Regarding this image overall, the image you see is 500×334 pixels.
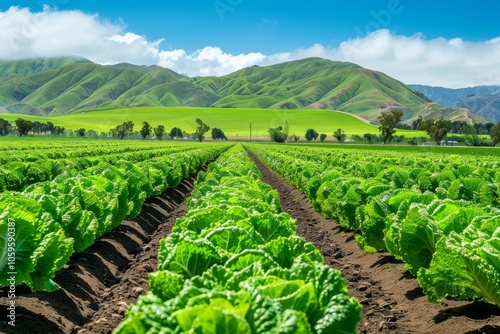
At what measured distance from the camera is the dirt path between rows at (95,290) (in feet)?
18.7

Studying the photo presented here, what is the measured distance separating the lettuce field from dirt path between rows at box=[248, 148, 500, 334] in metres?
0.02

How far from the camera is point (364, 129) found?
585 ft

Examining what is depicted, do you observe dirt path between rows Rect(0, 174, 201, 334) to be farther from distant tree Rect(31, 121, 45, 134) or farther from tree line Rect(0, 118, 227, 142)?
distant tree Rect(31, 121, 45, 134)

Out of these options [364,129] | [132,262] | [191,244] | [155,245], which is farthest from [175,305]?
[364,129]

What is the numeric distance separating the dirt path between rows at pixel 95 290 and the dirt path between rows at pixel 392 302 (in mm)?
3134

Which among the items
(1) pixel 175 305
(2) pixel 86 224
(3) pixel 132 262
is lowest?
(3) pixel 132 262

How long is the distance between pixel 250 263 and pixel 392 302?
4.22m

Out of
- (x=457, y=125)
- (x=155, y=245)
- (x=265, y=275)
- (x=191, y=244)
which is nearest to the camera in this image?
(x=265, y=275)

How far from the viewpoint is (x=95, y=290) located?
7.40 m

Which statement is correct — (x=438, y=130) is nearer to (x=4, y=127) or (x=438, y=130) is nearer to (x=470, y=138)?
(x=470, y=138)

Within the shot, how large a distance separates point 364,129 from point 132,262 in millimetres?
174509

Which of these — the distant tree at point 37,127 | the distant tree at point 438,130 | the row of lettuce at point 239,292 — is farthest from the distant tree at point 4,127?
the row of lettuce at point 239,292

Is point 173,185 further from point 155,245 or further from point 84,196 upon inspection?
point 84,196

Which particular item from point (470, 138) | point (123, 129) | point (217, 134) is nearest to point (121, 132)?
point (123, 129)
